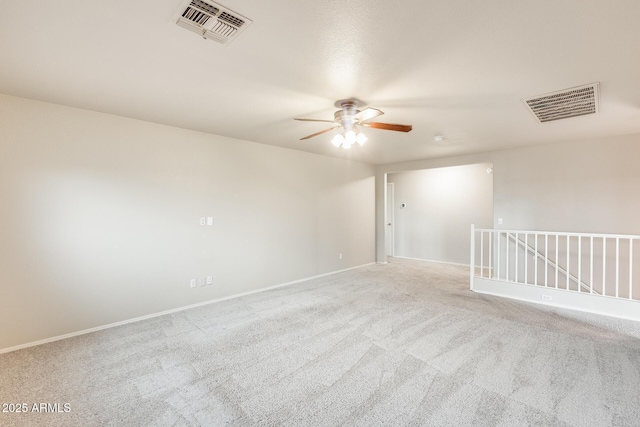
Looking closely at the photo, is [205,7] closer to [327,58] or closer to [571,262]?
[327,58]

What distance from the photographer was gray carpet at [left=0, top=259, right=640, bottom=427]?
75.0 inches

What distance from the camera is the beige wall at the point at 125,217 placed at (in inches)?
113

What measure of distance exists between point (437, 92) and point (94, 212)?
3997 millimetres

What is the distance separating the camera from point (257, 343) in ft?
9.56

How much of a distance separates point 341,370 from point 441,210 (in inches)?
241

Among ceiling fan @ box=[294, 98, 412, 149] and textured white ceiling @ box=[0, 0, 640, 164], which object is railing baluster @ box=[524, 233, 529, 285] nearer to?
textured white ceiling @ box=[0, 0, 640, 164]

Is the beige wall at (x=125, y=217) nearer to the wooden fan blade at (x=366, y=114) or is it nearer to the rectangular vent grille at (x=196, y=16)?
the wooden fan blade at (x=366, y=114)

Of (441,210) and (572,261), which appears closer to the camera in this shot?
(572,261)

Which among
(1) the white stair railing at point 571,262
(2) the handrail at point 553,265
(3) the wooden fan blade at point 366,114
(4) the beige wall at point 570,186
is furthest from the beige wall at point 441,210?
Answer: (3) the wooden fan blade at point 366,114

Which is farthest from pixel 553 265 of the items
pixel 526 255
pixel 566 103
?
pixel 566 103

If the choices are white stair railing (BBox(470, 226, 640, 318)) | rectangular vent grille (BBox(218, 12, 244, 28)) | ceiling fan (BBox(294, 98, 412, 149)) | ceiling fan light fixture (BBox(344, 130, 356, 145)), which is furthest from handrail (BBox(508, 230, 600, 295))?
rectangular vent grille (BBox(218, 12, 244, 28))

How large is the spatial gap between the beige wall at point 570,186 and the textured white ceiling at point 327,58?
3.75 feet

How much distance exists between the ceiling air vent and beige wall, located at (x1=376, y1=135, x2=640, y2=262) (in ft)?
5.78

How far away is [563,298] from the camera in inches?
155
